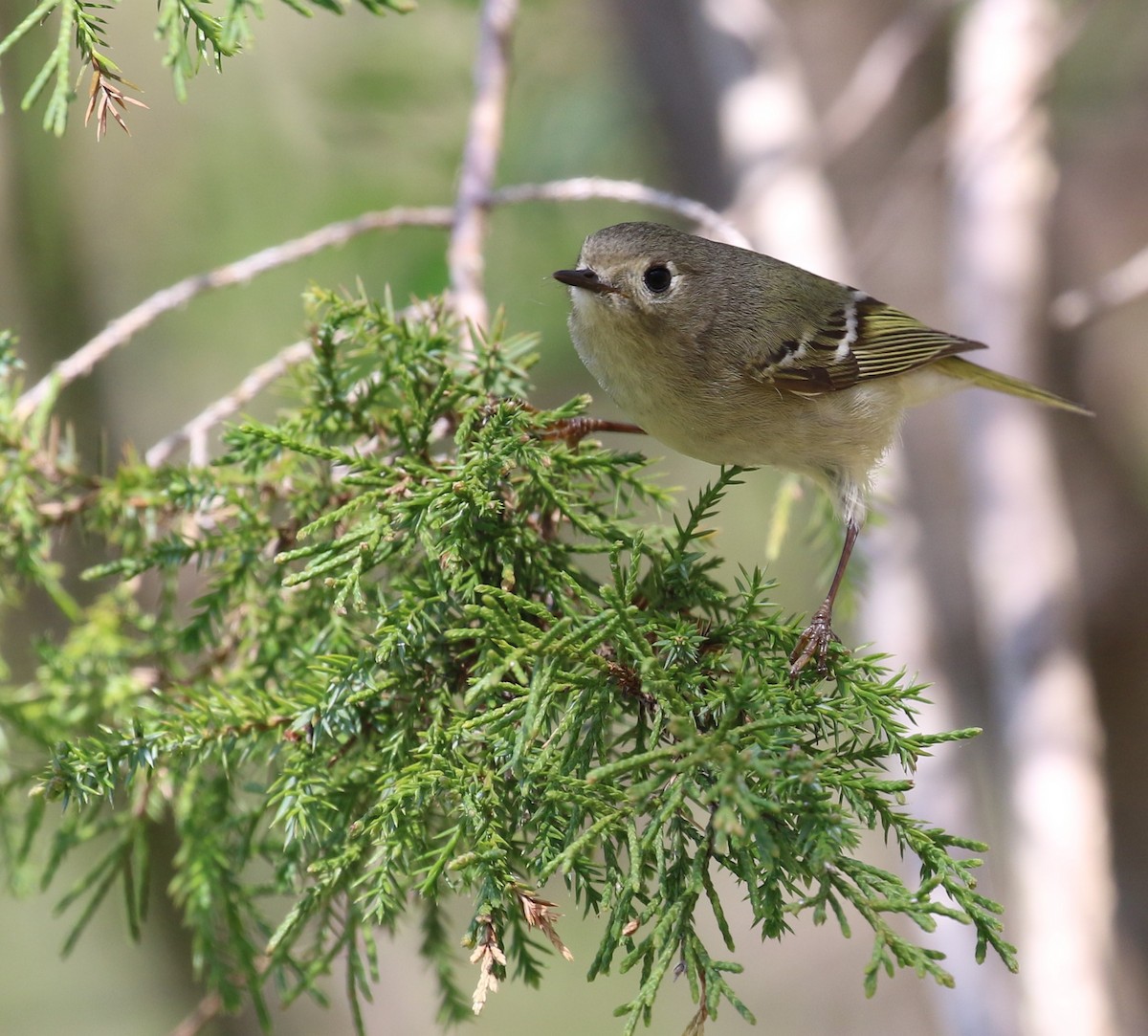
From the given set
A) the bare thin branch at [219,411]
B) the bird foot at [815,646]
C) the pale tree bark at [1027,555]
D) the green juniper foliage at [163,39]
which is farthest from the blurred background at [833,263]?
the green juniper foliage at [163,39]

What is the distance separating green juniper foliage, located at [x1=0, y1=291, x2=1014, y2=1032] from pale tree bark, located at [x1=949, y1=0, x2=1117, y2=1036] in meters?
1.60

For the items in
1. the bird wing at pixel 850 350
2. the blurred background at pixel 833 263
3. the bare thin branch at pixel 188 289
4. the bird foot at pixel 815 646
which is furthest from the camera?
the blurred background at pixel 833 263

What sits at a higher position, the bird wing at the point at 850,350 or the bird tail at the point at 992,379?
the bird tail at the point at 992,379

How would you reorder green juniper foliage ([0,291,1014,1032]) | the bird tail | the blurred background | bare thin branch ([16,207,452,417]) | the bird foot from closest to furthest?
green juniper foliage ([0,291,1014,1032]) → the bird foot → bare thin branch ([16,207,452,417]) → the bird tail → the blurred background

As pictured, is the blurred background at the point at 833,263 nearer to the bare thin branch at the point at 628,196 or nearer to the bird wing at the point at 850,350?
the bird wing at the point at 850,350

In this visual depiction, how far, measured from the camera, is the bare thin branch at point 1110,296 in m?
2.44

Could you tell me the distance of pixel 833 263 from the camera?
8.99 ft

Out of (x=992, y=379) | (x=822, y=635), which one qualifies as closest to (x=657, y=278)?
(x=822, y=635)

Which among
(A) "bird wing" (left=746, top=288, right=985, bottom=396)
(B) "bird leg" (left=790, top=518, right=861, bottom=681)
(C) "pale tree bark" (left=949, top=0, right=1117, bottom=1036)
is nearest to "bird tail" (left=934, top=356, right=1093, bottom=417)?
(A) "bird wing" (left=746, top=288, right=985, bottom=396)

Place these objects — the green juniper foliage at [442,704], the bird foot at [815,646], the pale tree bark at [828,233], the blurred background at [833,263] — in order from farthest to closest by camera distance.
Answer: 1. the blurred background at [833,263]
2. the pale tree bark at [828,233]
3. the bird foot at [815,646]
4. the green juniper foliage at [442,704]

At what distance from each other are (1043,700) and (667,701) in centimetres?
205

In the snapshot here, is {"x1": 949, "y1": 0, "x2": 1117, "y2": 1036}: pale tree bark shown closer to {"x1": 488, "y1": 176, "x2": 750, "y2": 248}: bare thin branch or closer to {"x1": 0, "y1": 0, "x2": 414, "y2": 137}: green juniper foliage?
{"x1": 488, "y1": 176, "x2": 750, "y2": 248}: bare thin branch

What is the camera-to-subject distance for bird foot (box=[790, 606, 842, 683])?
4.06 ft

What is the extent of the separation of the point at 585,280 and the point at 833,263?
1245mm
